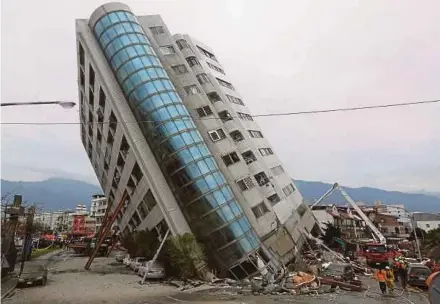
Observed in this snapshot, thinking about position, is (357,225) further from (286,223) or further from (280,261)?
(280,261)

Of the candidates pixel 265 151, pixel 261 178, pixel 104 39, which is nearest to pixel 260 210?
pixel 261 178

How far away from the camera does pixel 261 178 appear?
42594 millimetres

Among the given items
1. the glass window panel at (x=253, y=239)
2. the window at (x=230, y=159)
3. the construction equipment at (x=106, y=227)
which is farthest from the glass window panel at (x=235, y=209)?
the construction equipment at (x=106, y=227)

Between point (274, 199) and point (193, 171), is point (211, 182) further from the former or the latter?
point (274, 199)

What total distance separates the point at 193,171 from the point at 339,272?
1577 centimetres

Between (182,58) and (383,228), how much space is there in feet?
310

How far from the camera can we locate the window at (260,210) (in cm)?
3725

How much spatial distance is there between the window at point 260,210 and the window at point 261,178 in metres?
4.10

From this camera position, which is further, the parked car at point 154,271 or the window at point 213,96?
the window at point 213,96

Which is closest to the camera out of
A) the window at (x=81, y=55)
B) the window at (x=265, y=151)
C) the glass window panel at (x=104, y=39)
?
the glass window panel at (x=104, y=39)

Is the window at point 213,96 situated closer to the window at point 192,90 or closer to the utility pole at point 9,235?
the window at point 192,90

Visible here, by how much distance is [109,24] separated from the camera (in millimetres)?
38812

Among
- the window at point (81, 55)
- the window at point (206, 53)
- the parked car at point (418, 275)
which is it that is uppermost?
the window at point (206, 53)

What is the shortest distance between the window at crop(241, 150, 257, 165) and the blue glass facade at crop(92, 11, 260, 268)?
817 centimetres
